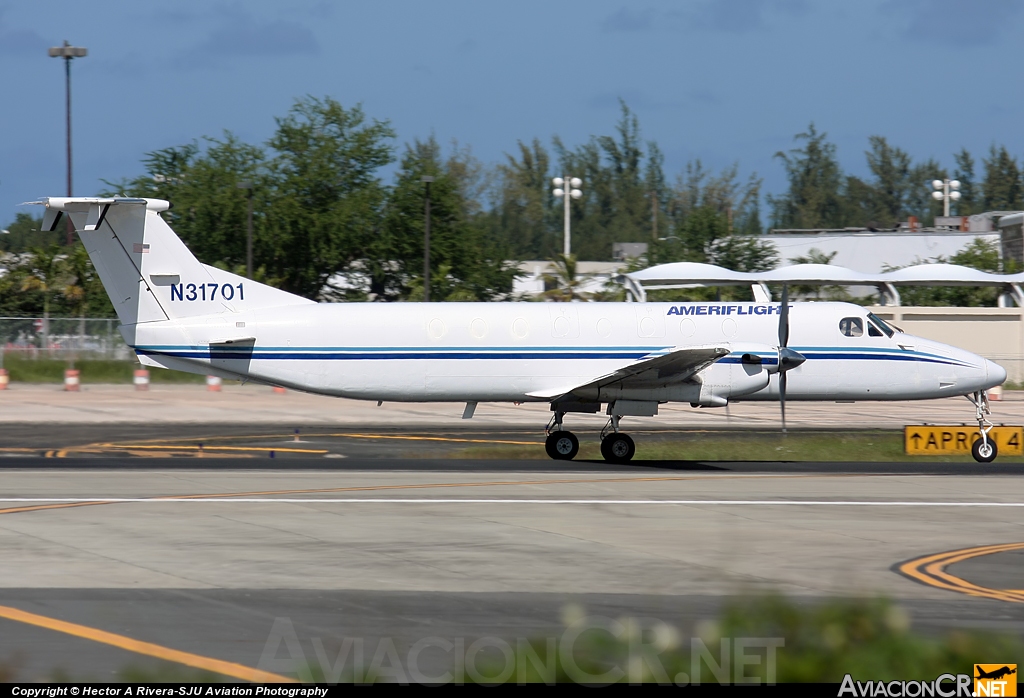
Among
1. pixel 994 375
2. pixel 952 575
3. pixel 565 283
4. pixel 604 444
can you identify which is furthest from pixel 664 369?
pixel 565 283

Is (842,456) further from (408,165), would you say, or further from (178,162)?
(178,162)

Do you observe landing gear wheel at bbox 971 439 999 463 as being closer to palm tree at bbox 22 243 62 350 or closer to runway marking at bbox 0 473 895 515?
runway marking at bbox 0 473 895 515

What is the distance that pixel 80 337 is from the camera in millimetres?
42938

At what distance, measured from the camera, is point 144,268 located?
843 inches

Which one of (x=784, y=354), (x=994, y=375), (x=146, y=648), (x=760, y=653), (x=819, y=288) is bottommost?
(x=146, y=648)

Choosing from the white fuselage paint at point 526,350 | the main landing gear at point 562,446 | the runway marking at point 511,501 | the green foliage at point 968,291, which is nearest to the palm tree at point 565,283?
the green foliage at point 968,291

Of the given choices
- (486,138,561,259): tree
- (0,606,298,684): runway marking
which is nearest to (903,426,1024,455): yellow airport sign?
(0,606,298,684): runway marking

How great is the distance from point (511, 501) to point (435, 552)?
13.0 ft

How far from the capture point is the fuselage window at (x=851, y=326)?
22.5 m

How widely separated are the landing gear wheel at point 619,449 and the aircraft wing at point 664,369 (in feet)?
4.11

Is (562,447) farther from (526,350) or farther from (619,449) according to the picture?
(526,350)

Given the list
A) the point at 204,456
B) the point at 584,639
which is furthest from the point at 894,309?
the point at 584,639

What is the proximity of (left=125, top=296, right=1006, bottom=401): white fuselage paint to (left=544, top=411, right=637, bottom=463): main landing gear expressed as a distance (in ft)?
2.74

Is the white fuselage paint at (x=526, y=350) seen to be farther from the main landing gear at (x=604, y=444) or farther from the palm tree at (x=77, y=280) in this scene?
the palm tree at (x=77, y=280)
